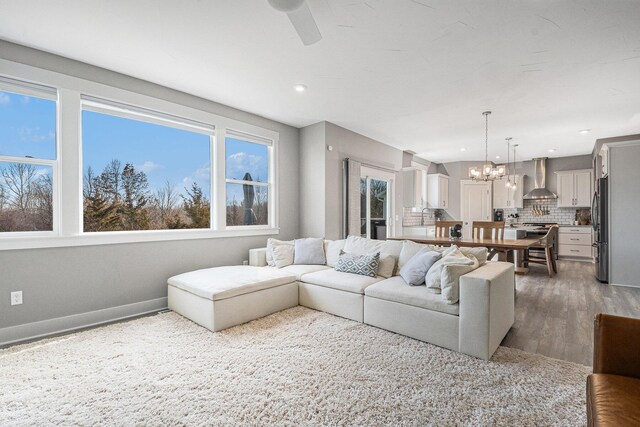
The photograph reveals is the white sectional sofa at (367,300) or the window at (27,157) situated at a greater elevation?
the window at (27,157)

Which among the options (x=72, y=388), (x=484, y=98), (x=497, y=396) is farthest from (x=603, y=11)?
(x=72, y=388)

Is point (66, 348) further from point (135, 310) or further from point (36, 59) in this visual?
point (36, 59)

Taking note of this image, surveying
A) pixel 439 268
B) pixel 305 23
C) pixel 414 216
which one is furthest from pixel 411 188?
pixel 305 23

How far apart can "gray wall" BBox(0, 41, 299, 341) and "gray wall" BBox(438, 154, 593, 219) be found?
6.62 m

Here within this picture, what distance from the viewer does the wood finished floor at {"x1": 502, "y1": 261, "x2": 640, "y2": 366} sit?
265cm

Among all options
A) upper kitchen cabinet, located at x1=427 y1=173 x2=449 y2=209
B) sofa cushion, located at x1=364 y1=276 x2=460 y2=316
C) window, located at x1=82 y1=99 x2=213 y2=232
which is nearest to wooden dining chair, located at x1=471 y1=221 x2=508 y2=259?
sofa cushion, located at x1=364 y1=276 x2=460 y2=316

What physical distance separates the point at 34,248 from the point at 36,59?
175 cm

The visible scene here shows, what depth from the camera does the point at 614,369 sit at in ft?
4.59

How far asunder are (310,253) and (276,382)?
2238mm

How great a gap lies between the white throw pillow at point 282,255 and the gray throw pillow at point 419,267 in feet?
5.34

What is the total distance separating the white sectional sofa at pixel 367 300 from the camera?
96.2 inches

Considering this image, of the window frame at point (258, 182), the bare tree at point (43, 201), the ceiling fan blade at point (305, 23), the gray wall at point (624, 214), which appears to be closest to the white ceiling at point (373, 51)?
the ceiling fan blade at point (305, 23)

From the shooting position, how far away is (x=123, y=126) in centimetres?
353

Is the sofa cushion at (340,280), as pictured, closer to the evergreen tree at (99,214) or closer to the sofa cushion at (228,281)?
the sofa cushion at (228,281)
